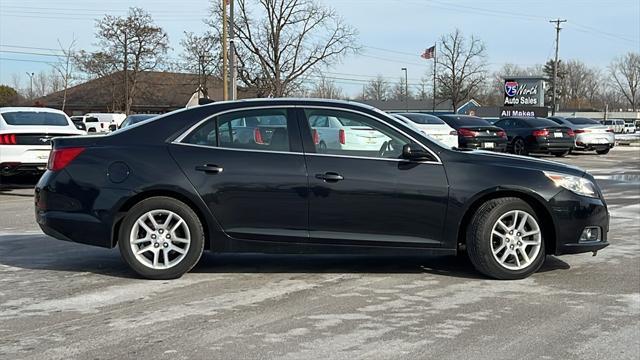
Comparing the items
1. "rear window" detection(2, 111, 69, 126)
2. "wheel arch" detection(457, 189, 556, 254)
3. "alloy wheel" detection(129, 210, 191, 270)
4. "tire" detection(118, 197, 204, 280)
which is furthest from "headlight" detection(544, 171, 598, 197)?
"rear window" detection(2, 111, 69, 126)

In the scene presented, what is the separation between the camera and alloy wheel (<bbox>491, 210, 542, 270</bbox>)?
5613 millimetres

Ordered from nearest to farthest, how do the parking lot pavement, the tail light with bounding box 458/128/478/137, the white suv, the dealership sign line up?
the parking lot pavement
the white suv
the tail light with bounding box 458/128/478/137
the dealership sign

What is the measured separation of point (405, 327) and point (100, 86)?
6132 centimetres

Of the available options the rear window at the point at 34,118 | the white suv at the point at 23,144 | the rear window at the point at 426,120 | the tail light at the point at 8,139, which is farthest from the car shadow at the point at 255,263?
the rear window at the point at 426,120

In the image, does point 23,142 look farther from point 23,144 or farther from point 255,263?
point 255,263

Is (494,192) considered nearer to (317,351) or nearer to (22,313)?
(317,351)

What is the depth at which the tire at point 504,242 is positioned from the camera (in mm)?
5551

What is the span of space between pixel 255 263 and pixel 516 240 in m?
2.48

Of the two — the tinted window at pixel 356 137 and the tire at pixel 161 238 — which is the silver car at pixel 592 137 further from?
the tire at pixel 161 238

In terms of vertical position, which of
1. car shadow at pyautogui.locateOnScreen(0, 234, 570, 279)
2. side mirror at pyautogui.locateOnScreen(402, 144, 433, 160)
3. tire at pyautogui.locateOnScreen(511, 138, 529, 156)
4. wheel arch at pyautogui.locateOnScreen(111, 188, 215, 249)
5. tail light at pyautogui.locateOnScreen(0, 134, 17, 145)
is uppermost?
tire at pyautogui.locateOnScreen(511, 138, 529, 156)

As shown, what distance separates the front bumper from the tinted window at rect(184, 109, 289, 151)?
244 cm

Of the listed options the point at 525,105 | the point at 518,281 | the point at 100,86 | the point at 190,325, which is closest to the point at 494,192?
the point at 518,281

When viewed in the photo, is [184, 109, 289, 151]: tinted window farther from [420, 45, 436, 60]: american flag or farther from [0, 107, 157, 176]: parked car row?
[420, 45, 436, 60]: american flag

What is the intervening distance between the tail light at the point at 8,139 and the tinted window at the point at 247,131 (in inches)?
295
